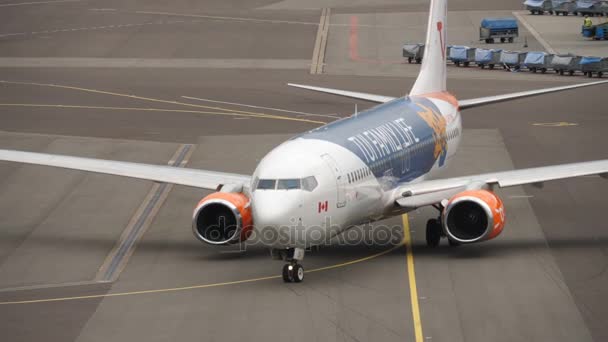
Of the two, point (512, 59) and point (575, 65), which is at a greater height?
point (512, 59)

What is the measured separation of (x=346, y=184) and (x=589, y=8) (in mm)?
97581

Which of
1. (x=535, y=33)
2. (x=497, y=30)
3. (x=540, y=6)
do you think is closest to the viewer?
(x=497, y=30)

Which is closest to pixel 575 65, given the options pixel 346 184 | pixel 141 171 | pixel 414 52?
pixel 414 52

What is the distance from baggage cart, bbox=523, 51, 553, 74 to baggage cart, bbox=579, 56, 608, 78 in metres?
3.52

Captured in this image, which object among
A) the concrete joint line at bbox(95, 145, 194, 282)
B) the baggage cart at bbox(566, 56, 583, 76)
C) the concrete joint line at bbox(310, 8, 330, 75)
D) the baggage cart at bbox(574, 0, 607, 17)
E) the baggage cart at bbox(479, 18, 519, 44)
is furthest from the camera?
the baggage cart at bbox(574, 0, 607, 17)

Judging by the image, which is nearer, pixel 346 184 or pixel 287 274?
pixel 287 274

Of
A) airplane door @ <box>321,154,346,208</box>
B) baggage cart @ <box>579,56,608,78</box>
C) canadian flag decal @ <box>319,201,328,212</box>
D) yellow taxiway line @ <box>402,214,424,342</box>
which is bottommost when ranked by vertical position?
yellow taxiway line @ <box>402,214,424,342</box>

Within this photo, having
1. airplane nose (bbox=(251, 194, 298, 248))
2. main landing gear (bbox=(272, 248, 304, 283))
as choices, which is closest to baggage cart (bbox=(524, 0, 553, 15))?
main landing gear (bbox=(272, 248, 304, 283))

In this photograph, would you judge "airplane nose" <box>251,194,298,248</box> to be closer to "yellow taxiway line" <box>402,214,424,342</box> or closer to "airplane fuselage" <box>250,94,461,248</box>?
"airplane fuselage" <box>250,94,461,248</box>

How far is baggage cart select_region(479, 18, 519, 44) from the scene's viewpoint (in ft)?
360

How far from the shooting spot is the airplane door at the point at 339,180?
3894 centimetres

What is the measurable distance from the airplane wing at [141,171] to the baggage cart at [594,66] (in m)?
50.1

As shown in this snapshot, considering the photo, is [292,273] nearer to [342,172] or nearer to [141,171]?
[342,172]

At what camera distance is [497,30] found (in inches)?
4331
